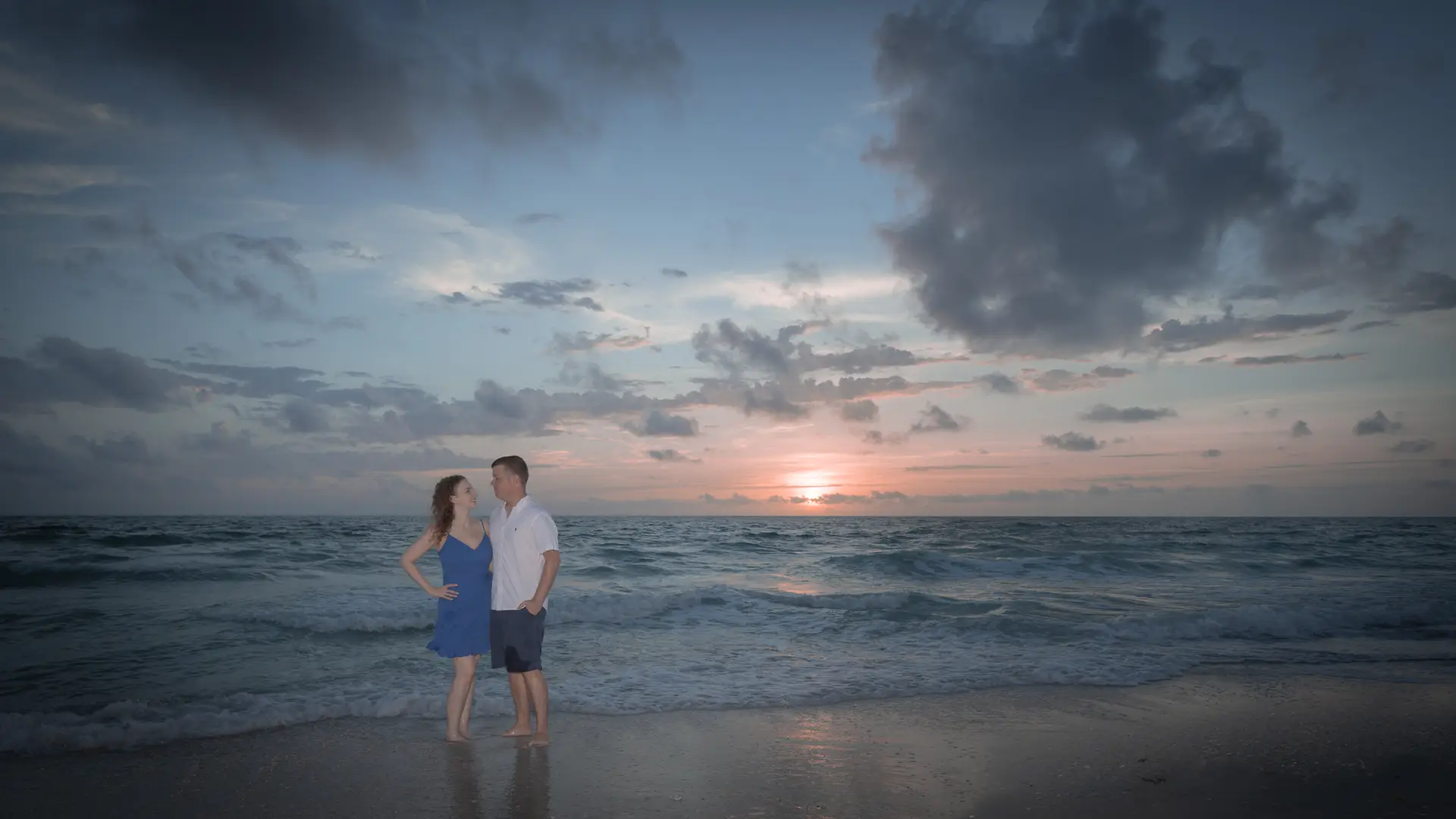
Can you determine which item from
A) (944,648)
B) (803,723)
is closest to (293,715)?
(803,723)

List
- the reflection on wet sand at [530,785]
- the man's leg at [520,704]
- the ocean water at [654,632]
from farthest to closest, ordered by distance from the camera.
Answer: the ocean water at [654,632]
the man's leg at [520,704]
the reflection on wet sand at [530,785]

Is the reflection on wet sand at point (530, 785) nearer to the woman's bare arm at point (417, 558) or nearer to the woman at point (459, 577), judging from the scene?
the woman at point (459, 577)

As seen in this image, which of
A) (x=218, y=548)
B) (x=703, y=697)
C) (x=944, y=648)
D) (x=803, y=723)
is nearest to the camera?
(x=803, y=723)

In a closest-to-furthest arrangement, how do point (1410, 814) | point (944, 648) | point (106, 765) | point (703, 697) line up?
point (1410, 814), point (106, 765), point (703, 697), point (944, 648)

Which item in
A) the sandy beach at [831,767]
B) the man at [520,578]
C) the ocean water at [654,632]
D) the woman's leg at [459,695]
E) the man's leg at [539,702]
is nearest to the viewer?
the sandy beach at [831,767]

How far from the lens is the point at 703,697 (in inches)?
315

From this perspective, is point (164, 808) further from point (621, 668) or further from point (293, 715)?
point (621, 668)

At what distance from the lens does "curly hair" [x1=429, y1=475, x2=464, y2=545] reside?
618 cm

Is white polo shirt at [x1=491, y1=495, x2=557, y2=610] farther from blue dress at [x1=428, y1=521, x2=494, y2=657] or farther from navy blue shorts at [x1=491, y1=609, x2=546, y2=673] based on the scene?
blue dress at [x1=428, y1=521, x2=494, y2=657]

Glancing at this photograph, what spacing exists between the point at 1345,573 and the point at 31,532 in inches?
2038

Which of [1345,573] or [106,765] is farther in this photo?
[1345,573]

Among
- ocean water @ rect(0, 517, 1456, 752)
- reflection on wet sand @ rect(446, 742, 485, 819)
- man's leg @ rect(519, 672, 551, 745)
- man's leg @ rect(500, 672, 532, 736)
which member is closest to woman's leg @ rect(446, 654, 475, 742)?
reflection on wet sand @ rect(446, 742, 485, 819)

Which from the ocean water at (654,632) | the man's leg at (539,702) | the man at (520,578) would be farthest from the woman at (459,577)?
the ocean water at (654,632)

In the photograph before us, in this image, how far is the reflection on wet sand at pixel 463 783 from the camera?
15.8 ft
